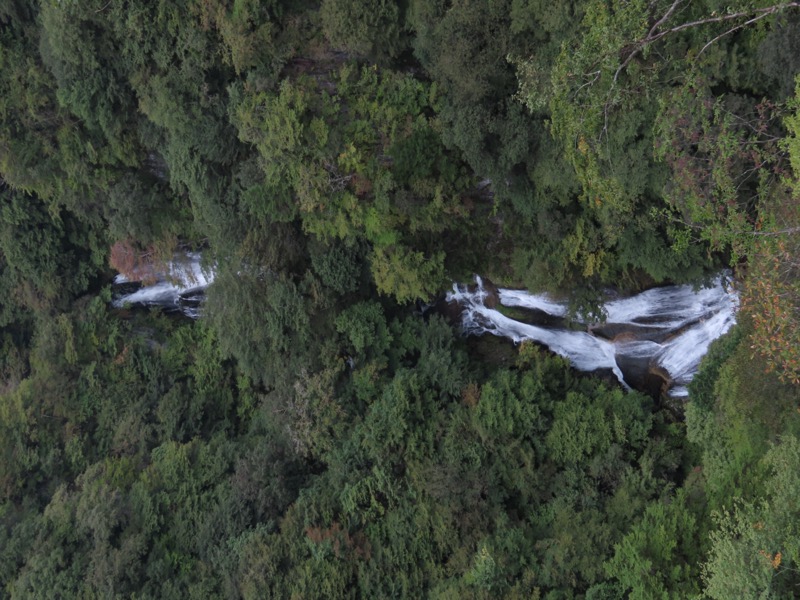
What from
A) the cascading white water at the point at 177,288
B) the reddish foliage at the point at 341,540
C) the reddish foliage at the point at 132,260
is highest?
the reddish foliage at the point at 132,260

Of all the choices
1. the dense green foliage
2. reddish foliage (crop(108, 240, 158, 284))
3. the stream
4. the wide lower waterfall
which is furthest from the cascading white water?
the wide lower waterfall

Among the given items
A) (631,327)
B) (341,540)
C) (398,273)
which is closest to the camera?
(341,540)

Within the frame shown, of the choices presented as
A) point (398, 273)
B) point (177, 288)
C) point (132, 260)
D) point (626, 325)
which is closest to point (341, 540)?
point (398, 273)

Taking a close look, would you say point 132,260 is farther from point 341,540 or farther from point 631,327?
point 631,327

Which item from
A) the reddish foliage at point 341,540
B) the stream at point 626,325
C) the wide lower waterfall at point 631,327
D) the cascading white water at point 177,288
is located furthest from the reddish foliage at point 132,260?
the reddish foliage at point 341,540

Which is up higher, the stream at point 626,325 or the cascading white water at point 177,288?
the cascading white water at point 177,288

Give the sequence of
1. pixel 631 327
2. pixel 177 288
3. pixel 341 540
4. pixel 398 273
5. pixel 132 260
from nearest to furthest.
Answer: pixel 341 540 < pixel 631 327 < pixel 398 273 < pixel 132 260 < pixel 177 288

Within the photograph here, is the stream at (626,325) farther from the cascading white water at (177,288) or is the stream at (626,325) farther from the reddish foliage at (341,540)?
the reddish foliage at (341,540)

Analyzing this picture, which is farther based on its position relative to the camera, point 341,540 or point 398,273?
point 398,273
